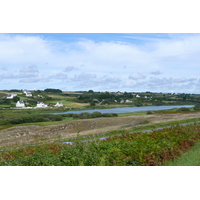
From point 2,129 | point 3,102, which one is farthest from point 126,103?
point 2,129

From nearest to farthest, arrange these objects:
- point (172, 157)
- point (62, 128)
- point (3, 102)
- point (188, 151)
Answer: point (172, 157) → point (188, 151) → point (62, 128) → point (3, 102)

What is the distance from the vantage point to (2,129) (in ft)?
76.6

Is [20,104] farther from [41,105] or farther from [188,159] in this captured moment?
[188,159]

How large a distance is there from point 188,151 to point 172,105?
48648 mm

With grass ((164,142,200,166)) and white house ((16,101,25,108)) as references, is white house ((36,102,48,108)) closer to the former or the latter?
white house ((16,101,25,108))

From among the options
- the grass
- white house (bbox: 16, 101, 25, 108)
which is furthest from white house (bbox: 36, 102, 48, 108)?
the grass

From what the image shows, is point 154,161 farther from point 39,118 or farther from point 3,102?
point 3,102

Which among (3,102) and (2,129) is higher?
(3,102)

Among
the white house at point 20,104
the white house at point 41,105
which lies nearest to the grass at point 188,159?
the white house at point 20,104

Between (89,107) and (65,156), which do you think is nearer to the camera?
(65,156)

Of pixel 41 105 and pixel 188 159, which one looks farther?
pixel 41 105

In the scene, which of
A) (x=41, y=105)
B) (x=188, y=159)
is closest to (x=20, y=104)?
(x=41, y=105)

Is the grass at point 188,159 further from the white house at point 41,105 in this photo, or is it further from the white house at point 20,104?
the white house at point 41,105

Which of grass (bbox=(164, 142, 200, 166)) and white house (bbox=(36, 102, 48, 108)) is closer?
grass (bbox=(164, 142, 200, 166))
